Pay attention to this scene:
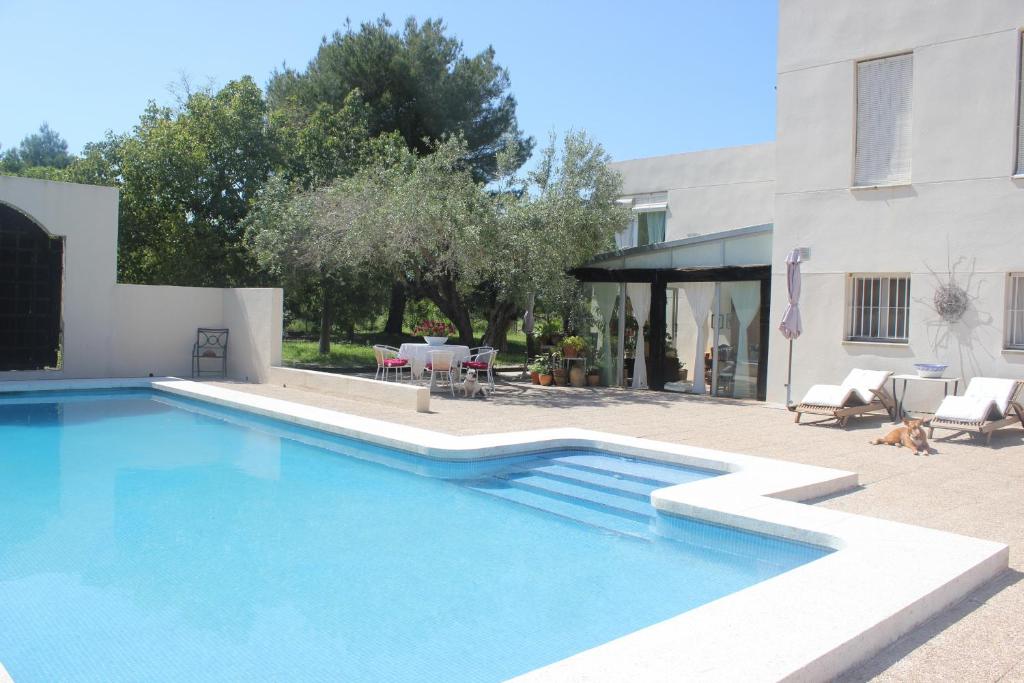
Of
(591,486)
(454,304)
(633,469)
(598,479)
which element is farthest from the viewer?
(454,304)

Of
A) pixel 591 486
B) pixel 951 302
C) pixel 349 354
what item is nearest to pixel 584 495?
pixel 591 486

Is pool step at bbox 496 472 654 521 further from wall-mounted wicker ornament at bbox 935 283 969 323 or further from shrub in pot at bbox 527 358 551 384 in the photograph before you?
shrub in pot at bbox 527 358 551 384

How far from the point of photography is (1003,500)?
7.11 meters

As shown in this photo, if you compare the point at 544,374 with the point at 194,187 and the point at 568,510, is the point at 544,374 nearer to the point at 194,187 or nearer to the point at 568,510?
the point at 568,510

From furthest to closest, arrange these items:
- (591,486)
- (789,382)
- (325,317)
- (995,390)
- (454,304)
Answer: (325,317) → (454,304) → (789,382) → (995,390) → (591,486)

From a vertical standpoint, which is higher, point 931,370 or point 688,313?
point 688,313

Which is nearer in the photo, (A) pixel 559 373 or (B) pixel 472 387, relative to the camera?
(B) pixel 472 387

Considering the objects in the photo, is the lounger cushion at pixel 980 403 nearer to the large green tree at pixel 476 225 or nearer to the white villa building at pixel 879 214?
the white villa building at pixel 879 214

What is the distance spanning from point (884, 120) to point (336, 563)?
11.0 meters

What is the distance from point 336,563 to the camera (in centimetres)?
593

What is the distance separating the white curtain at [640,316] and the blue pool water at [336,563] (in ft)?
24.9

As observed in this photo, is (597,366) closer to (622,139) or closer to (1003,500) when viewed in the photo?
(622,139)

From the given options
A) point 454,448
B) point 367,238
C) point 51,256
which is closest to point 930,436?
point 454,448

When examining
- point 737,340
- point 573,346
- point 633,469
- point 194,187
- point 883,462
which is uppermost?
point 194,187
